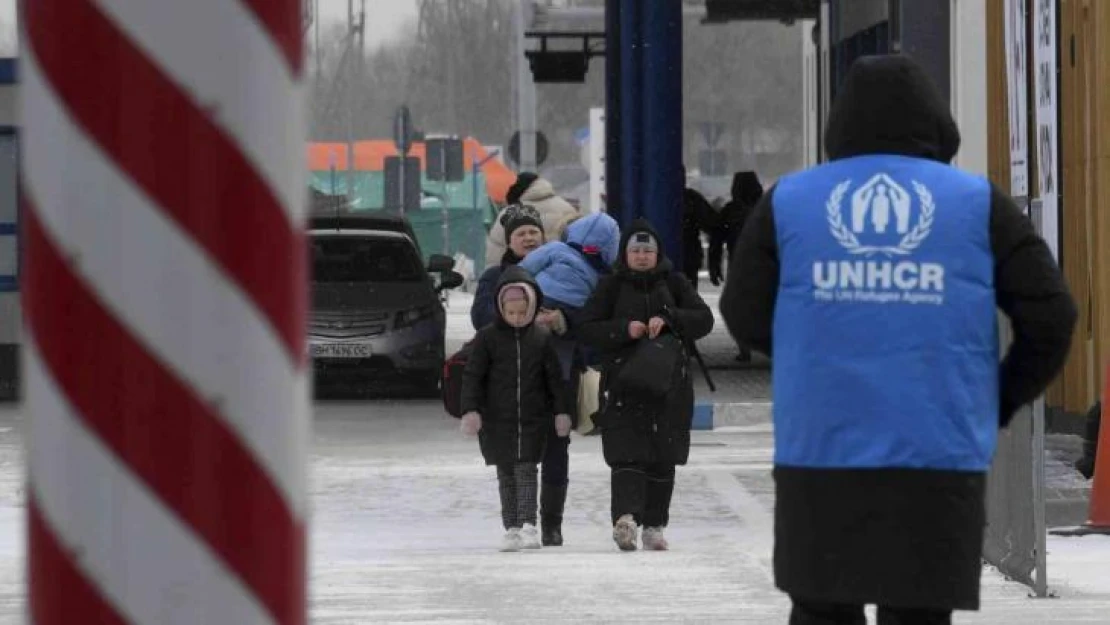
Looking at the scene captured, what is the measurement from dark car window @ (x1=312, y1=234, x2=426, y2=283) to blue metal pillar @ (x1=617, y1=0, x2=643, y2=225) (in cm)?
184

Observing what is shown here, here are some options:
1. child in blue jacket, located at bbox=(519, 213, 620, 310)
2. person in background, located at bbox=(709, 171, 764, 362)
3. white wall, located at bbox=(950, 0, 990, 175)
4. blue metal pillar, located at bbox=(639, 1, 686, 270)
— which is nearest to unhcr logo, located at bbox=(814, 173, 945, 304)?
child in blue jacket, located at bbox=(519, 213, 620, 310)

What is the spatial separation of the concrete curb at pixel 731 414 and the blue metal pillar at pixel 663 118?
2331 millimetres

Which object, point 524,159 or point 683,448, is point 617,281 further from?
point 524,159

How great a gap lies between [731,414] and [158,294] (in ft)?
57.3

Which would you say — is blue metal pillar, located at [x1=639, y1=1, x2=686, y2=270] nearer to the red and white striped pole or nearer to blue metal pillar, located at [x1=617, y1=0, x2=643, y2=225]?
blue metal pillar, located at [x1=617, y1=0, x2=643, y2=225]

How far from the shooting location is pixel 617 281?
40.1 feet

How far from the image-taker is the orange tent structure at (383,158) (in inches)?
2484

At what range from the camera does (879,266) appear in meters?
5.16

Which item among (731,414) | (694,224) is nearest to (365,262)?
(731,414)

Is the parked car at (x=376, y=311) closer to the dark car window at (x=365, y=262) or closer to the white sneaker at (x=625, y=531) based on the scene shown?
the dark car window at (x=365, y=262)

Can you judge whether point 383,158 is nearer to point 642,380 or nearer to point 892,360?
point 642,380

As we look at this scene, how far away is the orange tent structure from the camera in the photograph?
63.1 m

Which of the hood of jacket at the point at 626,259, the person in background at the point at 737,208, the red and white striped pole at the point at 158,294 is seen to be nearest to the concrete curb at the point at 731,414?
the person in background at the point at 737,208

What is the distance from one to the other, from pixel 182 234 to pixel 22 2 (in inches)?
12.0
